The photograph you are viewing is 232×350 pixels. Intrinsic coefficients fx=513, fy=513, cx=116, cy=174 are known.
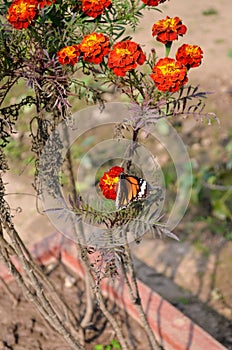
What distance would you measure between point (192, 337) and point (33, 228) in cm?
153

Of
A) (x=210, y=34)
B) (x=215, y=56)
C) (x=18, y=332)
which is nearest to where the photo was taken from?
(x=18, y=332)

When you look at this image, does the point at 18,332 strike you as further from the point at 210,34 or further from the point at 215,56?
the point at 210,34

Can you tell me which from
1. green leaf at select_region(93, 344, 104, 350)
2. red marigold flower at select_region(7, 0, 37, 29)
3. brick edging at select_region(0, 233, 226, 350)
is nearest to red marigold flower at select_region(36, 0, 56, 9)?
red marigold flower at select_region(7, 0, 37, 29)

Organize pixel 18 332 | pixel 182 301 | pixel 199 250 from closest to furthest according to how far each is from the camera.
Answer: pixel 18 332 < pixel 182 301 < pixel 199 250

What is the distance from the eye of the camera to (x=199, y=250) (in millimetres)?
3000

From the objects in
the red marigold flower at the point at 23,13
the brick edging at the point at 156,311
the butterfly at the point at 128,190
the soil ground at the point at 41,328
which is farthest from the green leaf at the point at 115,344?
the red marigold flower at the point at 23,13

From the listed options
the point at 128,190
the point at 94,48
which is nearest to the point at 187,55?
the point at 94,48

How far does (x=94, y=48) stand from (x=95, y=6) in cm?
12

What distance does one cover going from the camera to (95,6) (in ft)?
4.20

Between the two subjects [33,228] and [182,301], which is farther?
[33,228]

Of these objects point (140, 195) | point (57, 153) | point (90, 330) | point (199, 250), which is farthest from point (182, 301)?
point (140, 195)

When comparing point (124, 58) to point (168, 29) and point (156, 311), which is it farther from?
point (156, 311)

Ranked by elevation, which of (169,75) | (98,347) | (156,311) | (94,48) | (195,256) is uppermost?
(195,256)

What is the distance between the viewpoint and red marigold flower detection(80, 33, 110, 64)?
125 cm
